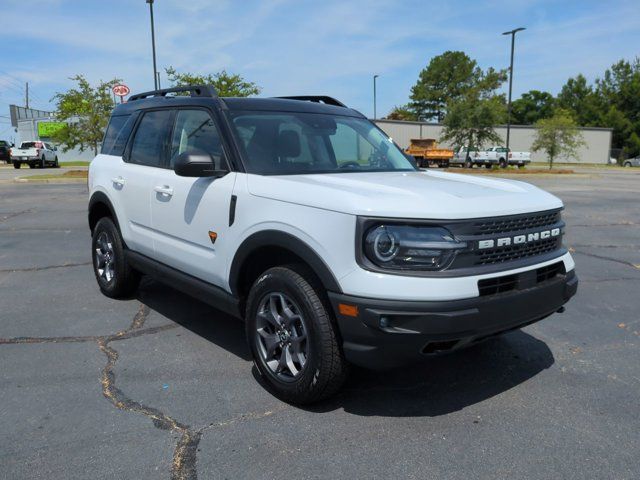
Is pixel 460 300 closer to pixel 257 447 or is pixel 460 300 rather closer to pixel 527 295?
pixel 527 295

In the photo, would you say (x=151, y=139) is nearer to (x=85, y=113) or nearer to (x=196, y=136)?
(x=196, y=136)

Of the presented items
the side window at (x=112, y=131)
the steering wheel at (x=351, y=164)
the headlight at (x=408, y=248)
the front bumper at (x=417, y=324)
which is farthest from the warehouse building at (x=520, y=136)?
the headlight at (x=408, y=248)

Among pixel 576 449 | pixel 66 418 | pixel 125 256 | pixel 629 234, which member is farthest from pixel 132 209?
pixel 629 234

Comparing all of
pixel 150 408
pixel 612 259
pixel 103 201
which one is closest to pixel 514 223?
pixel 150 408

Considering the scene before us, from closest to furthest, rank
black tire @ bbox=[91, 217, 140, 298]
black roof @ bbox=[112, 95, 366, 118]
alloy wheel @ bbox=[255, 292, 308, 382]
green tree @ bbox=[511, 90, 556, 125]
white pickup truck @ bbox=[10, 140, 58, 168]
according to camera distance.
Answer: alloy wheel @ bbox=[255, 292, 308, 382], black roof @ bbox=[112, 95, 366, 118], black tire @ bbox=[91, 217, 140, 298], white pickup truck @ bbox=[10, 140, 58, 168], green tree @ bbox=[511, 90, 556, 125]

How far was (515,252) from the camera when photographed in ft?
10.1

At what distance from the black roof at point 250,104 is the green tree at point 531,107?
97818 millimetres

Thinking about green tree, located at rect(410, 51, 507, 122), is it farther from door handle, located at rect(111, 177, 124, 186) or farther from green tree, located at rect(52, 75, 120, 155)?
door handle, located at rect(111, 177, 124, 186)

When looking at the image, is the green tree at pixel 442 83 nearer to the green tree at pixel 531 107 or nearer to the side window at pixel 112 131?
the green tree at pixel 531 107

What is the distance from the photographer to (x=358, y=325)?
9.12 feet

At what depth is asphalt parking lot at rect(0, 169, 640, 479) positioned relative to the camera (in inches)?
105

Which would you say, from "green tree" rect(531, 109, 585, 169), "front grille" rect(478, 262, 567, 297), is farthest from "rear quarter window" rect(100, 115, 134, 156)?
"green tree" rect(531, 109, 585, 169)

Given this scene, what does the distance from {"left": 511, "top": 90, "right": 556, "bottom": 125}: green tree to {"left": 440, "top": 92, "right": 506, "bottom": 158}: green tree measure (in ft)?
201

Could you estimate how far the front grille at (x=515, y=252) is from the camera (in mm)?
2906
